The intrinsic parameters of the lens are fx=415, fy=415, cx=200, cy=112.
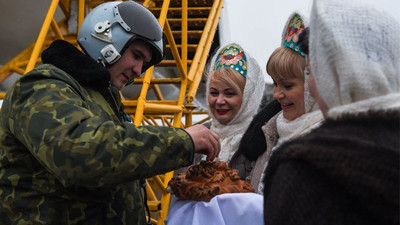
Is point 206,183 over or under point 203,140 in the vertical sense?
under

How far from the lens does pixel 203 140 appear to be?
1580 mm

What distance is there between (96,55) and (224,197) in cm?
87

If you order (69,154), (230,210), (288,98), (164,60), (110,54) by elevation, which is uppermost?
(110,54)

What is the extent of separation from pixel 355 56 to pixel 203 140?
0.74m

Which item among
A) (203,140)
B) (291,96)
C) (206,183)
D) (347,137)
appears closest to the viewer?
(347,137)

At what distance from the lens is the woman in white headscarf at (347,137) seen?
0.89 m

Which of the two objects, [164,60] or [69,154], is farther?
[164,60]

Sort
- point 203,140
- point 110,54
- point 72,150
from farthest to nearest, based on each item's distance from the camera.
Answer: point 110,54 < point 203,140 < point 72,150

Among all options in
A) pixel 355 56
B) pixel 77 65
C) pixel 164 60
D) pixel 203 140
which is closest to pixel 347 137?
pixel 355 56

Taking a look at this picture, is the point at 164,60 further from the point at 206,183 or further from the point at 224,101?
the point at 206,183

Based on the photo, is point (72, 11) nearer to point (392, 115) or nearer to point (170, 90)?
point (170, 90)

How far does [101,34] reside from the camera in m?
1.95

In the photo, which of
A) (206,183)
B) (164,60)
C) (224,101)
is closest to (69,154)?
(206,183)

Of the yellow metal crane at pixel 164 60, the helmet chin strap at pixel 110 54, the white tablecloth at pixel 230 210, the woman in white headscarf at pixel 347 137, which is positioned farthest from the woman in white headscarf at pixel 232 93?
the woman in white headscarf at pixel 347 137
